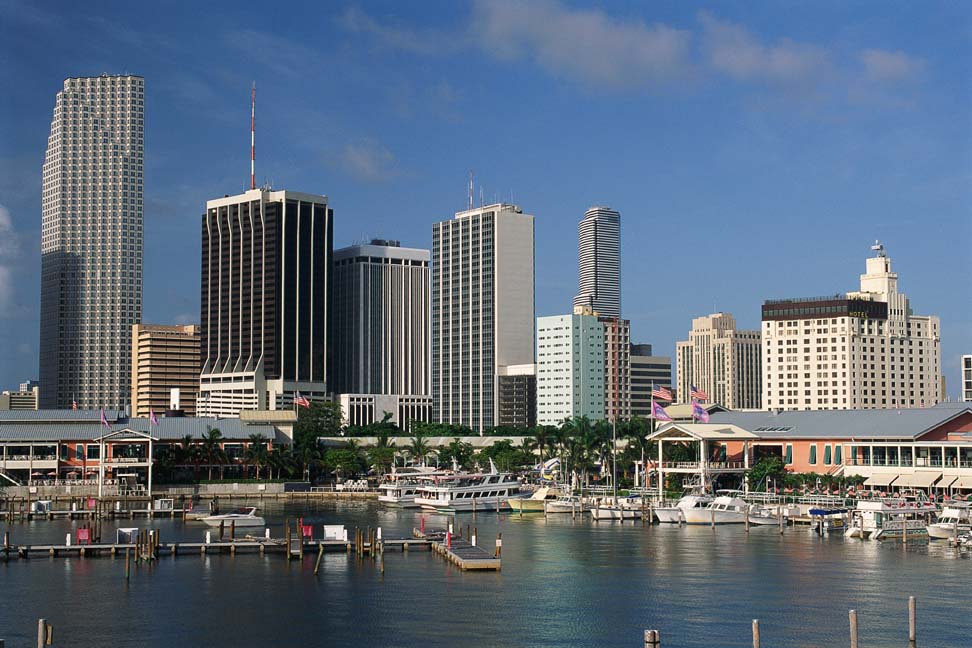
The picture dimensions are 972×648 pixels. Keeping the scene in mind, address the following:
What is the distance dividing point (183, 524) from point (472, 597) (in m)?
67.6

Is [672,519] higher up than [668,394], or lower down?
lower down

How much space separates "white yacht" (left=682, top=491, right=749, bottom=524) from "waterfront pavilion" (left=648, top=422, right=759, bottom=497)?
20648mm

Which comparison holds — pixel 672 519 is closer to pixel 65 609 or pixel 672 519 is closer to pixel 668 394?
pixel 668 394

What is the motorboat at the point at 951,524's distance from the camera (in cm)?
11931

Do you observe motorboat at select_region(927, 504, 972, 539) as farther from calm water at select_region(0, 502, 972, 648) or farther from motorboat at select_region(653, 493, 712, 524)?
motorboat at select_region(653, 493, 712, 524)

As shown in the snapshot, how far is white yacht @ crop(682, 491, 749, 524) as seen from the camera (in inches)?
5527

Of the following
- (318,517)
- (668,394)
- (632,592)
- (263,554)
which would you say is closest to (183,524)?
(318,517)

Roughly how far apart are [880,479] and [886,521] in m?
30.4

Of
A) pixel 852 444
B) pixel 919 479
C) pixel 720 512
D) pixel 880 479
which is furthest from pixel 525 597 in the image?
pixel 852 444

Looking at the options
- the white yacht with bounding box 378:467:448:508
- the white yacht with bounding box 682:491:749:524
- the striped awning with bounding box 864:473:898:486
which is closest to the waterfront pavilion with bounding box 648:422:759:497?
the striped awning with bounding box 864:473:898:486

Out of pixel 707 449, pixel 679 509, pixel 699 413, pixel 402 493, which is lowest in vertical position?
pixel 679 509

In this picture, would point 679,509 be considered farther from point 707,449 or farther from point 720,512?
point 707,449

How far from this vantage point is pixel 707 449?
170500 millimetres

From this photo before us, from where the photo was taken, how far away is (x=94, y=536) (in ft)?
398
